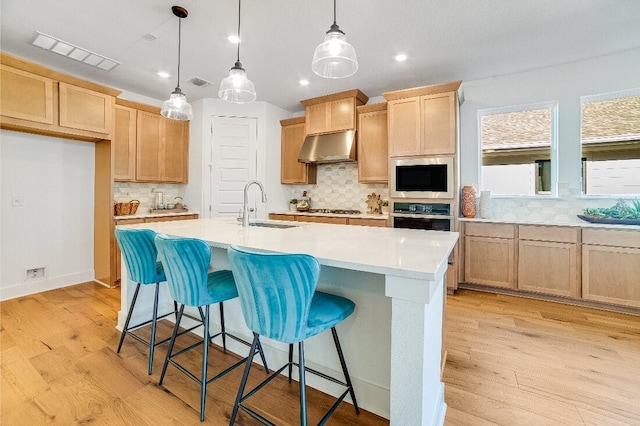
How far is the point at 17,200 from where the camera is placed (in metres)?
3.39

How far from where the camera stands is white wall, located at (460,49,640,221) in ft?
10.5

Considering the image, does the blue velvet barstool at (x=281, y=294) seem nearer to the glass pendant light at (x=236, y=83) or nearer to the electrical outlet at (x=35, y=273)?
the glass pendant light at (x=236, y=83)

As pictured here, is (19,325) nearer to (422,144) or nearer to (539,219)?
(422,144)

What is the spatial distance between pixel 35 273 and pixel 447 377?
15.0ft

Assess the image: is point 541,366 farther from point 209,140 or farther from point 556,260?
point 209,140

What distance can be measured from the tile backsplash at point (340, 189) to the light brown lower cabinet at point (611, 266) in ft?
7.91

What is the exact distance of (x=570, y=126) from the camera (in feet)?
11.2

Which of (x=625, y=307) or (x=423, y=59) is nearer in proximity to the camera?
(x=625, y=307)

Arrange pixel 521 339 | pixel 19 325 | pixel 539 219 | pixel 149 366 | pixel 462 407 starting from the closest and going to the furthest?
pixel 462 407 < pixel 149 366 < pixel 521 339 < pixel 19 325 < pixel 539 219

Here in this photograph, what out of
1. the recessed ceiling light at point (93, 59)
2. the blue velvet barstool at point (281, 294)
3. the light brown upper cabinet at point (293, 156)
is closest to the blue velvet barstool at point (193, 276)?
the blue velvet barstool at point (281, 294)

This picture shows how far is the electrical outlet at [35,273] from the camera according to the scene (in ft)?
11.4

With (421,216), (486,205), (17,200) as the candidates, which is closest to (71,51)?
(17,200)

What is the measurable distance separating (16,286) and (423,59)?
5273 millimetres

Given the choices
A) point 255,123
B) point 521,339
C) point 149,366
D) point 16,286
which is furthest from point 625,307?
point 16,286
